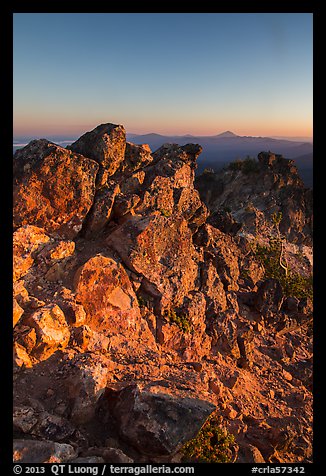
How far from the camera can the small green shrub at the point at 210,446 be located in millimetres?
7859

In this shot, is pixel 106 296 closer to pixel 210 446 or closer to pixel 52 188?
pixel 52 188

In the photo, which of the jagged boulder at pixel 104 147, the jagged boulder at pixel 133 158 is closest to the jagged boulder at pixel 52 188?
the jagged boulder at pixel 104 147

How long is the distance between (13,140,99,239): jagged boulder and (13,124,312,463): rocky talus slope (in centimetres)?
4

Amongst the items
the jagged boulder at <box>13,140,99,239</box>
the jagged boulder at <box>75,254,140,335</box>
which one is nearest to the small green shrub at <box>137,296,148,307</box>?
the jagged boulder at <box>75,254,140,335</box>

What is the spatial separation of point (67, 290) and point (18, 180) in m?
3.97

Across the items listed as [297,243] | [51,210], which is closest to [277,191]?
[297,243]

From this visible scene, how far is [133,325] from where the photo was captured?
11211 millimetres

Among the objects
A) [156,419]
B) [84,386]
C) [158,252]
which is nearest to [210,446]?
[156,419]

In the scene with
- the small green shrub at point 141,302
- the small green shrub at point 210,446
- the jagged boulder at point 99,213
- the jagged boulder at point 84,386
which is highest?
the jagged boulder at point 99,213

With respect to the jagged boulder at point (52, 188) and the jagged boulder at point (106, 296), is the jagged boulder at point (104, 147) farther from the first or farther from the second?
the jagged boulder at point (106, 296)

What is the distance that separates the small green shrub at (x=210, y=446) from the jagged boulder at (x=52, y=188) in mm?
7293

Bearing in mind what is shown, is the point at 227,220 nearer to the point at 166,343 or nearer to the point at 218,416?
the point at 166,343

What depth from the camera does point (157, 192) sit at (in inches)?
560
